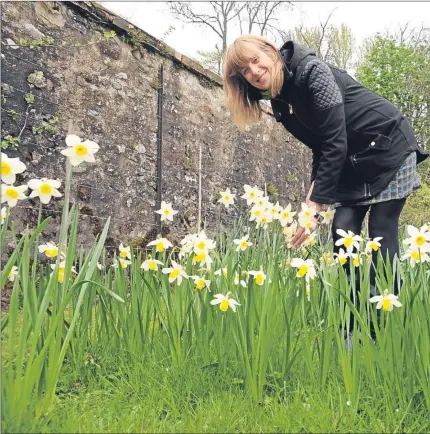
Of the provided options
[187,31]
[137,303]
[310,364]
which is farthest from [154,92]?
[310,364]

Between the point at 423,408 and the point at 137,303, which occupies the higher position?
the point at 137,303

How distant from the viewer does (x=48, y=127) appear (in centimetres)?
365

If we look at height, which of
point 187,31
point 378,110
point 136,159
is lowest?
point 378,110

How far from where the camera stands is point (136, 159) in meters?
4.50

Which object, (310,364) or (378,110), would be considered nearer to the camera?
(310,364)

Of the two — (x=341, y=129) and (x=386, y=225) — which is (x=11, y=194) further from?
(x=386, y=225)

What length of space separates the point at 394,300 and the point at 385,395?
0.28 meters

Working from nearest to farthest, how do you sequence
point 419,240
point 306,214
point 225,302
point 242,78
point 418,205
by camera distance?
point 225,302 → point 419,240 → point 306,214 → point 242,78 → point 418,205

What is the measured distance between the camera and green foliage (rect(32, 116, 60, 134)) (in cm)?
357

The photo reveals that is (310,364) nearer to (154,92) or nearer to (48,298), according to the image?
(48,298)

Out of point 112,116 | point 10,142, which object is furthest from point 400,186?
point 112,116

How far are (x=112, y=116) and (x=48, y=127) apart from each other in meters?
0.76

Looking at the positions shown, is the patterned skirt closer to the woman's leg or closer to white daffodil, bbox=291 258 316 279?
the woman's leg

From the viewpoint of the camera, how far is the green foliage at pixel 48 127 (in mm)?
3570
